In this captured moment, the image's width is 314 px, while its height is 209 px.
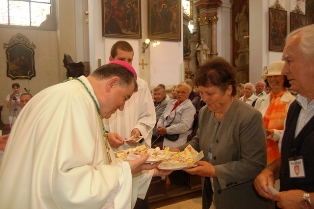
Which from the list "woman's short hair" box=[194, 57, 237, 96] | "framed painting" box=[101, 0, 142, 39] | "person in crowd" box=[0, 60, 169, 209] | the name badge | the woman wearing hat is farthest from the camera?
"framed painting" box=[101, 0, 142, 39]

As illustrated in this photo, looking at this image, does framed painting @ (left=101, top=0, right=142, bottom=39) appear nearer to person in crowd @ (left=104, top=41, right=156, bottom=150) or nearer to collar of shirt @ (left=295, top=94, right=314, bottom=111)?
person in crowd @ (left=104, top=41, right=156, bottom=150)

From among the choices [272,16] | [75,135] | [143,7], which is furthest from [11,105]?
[272,16]

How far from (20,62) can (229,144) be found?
45.3ft

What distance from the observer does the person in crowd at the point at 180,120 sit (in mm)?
5250

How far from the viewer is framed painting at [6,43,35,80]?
13797 millimetres

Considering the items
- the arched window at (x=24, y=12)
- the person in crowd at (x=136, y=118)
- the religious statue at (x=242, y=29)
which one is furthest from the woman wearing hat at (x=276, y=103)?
the arched window at (x=24, y=12)

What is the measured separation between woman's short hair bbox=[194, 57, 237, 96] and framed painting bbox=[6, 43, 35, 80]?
13521 millimetres

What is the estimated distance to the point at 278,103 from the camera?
147 inches

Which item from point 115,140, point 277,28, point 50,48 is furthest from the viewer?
point 50,48

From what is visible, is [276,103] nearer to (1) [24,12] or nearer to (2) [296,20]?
(2) [296,20]

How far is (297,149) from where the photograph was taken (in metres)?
1.75

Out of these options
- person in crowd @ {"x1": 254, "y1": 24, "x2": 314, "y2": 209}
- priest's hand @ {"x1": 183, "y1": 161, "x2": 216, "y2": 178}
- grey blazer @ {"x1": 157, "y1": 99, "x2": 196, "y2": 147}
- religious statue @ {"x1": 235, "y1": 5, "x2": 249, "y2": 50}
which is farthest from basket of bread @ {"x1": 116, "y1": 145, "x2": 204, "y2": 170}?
religious statue @ {"x1": 235, "y1": 5, "x2": 249, "y2": 50}

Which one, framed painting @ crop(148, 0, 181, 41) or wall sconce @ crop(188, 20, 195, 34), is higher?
wall sconce @ crop(188, 20, 195, 34)

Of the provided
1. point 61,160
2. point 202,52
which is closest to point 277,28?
point 202,52
